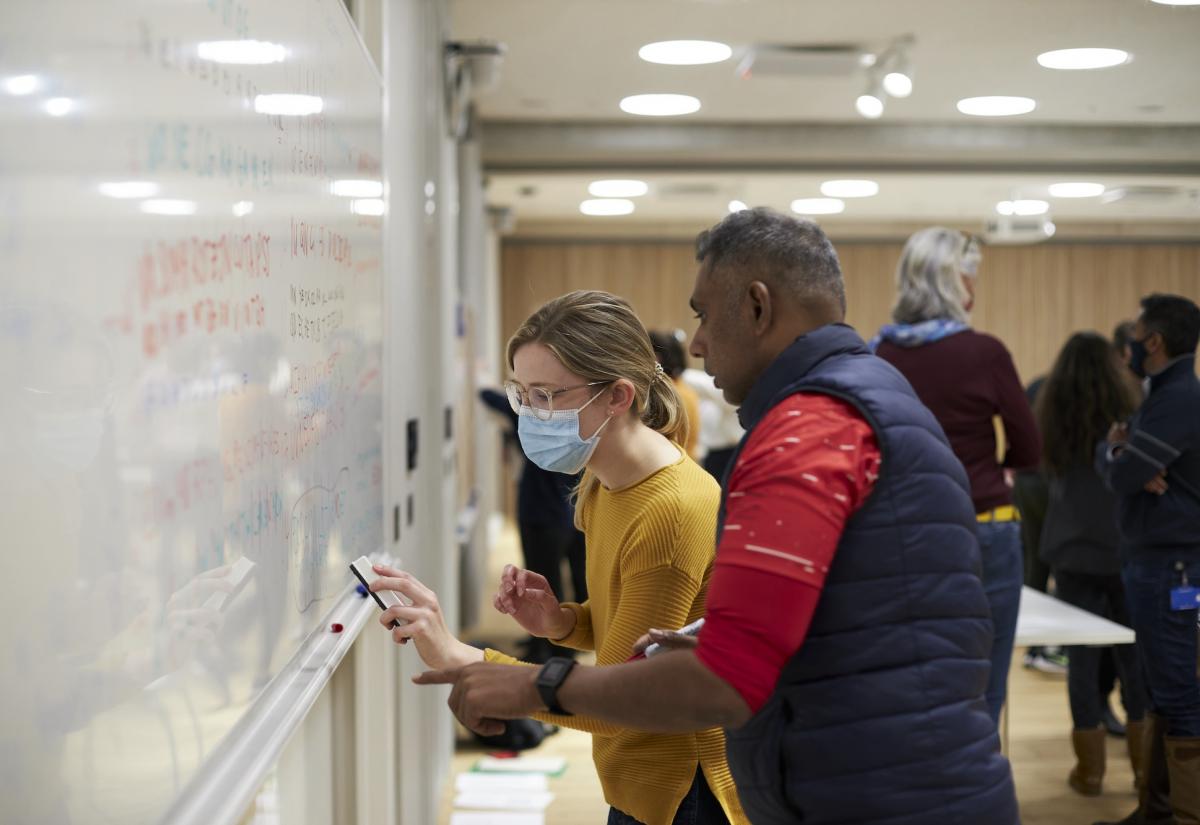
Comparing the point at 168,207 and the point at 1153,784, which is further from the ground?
the point at 168,207

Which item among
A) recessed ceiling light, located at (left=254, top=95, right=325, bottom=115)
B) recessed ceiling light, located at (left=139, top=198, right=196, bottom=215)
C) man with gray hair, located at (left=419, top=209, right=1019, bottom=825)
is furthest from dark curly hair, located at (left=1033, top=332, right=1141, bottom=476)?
recessed ceiling light, located at (left=139, top=198, right=196, bottom=215)

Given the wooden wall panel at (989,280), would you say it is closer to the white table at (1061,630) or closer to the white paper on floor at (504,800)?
the white paper on floor at (504,800)

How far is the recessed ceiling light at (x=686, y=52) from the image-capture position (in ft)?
14.6

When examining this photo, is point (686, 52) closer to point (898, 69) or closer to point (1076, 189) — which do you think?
point (898, 69)

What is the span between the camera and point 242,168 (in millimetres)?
1181

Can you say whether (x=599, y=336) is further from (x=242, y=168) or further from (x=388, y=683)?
(x=388, y=683)

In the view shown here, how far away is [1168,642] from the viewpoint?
3.25m

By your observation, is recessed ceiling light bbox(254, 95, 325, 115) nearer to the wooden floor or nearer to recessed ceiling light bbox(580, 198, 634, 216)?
the wooden floor

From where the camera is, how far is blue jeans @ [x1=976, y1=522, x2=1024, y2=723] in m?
2.96

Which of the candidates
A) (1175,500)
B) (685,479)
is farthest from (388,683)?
(1175,500)

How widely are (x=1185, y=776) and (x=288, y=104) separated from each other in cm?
312

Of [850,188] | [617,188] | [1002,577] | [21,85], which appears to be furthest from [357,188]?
[850,188]

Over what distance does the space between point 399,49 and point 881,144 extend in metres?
4.31

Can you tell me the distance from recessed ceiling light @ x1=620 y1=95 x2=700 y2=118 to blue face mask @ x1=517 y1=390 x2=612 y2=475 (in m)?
4.23
